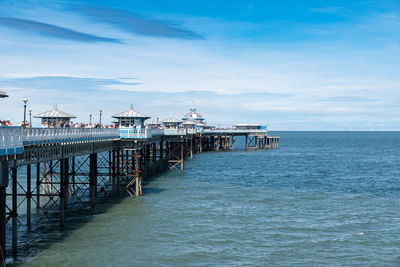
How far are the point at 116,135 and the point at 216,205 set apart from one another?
1106cm

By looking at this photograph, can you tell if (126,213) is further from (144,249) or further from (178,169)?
(178,169)

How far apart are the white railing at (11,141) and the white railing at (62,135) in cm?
142

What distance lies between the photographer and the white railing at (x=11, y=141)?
776 inches

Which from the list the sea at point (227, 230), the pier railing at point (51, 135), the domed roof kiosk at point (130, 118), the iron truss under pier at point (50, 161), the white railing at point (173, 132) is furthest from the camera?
the white railing at point (173, 132)

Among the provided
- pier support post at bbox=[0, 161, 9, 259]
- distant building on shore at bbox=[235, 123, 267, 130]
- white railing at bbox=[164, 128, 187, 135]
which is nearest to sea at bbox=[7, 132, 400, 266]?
pier support post at bbox=[0, 161, 9, 259]

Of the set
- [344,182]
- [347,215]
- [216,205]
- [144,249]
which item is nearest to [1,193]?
[144,249]

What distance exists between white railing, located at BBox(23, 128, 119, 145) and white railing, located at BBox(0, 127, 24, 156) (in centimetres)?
142

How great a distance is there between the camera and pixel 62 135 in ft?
93.1

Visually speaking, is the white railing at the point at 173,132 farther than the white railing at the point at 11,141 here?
Yes

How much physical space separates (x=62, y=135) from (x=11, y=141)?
7895 mm

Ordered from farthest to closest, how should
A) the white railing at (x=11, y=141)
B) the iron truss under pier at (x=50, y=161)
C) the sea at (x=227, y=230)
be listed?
the sea at (x=227, y=230) < the iron truss under pier at (x=50, y=161) < the white railing at (x=11, y=141)

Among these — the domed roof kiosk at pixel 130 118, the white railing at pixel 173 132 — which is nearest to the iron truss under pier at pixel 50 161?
the domed roof kiosk at pixel 130 118

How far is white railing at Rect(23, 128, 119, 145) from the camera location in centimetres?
2358

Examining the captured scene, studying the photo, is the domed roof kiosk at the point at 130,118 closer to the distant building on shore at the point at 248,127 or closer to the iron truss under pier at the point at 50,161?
the iron truss under pier at the point at 50,161
